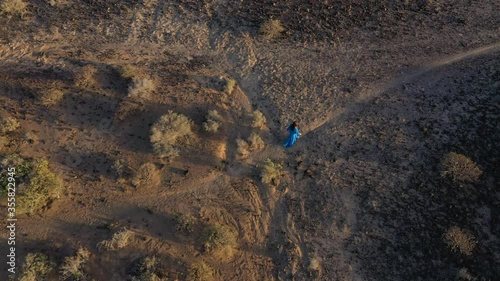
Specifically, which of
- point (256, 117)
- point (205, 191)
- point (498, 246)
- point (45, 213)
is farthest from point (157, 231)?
point (498, 246)

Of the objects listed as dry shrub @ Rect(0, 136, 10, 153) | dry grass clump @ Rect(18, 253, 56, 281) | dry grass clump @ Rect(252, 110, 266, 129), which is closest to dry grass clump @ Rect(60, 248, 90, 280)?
dry grass clump @ Rect(18, 253, 56, 281)

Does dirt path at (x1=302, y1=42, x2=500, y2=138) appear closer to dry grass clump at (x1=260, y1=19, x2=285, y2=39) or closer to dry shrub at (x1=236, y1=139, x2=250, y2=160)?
dry shrub at (x1=236, y1=139, x2=250, y2=160)

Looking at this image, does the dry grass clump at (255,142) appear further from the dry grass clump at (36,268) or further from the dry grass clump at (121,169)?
the dry grass clump at (36,268)

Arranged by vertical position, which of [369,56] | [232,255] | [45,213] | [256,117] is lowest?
[232,255]

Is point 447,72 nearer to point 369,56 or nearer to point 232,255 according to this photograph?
point 369,56

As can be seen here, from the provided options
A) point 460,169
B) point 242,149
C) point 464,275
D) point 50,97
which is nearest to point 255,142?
point 242,149
